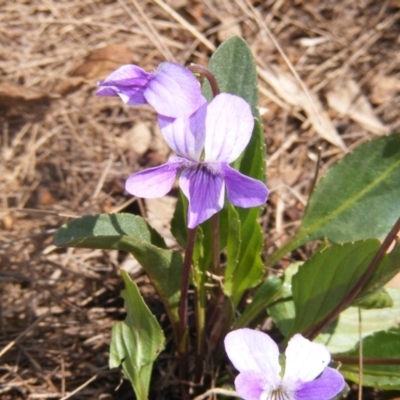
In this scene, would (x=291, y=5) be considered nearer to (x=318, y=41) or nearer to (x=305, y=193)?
(x=318, y=41)

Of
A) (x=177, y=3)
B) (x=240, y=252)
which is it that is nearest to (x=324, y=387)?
(x=240, y=252)

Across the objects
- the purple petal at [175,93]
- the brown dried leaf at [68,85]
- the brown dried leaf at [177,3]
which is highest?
the brown dried leaf at [177,3]

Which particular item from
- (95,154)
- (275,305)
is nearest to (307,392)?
(275,305)

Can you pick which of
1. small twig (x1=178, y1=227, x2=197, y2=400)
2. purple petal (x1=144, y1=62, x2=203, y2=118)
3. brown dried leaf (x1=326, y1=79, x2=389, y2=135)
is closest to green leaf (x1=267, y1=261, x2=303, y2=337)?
small twig (x1=178, y1=227, x2=197, y2=400)

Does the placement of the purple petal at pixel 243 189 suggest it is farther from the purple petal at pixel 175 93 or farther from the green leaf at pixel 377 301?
the green leaf at pixel 377 301

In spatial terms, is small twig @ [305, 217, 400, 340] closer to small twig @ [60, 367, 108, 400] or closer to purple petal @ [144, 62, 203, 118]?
purple petal @ [144, 62, 203, 118]

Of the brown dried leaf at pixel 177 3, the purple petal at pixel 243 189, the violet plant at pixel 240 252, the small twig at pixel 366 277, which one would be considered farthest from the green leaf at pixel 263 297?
the brown dried leaf at pixel 177 3
